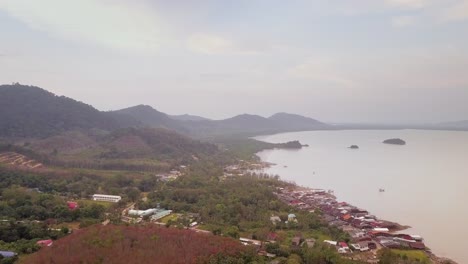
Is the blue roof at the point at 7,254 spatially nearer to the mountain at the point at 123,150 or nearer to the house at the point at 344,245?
the house at the point at 344,245

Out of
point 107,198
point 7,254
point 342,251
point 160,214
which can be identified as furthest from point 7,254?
point 342,251

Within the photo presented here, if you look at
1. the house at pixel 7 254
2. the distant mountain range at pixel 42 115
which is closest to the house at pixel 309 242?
the house at pixel 7 254

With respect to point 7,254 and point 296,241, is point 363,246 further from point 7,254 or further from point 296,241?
point 7,254

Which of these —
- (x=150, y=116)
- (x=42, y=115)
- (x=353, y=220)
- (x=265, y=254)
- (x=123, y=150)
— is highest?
(x=150, y=116)

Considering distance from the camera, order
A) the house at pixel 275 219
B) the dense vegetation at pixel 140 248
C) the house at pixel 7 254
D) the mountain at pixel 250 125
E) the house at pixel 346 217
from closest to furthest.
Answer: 1. the dense vegetation at pixel 140 248
2. the house at pixel 7 254
3. the house at pixel 275 219
4. the house at pixel 346 217
5. the mountain at pixel 250 125

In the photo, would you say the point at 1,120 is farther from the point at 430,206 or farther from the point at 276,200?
the point at 430,206

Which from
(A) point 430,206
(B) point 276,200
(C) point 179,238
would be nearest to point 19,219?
(C) point 179,238

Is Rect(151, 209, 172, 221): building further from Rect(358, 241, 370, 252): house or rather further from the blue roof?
Rect(358, 241, 370, 252): house
